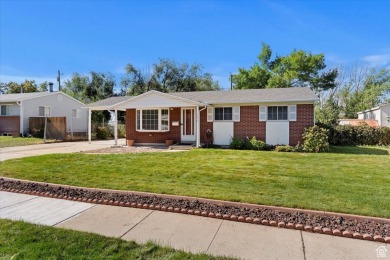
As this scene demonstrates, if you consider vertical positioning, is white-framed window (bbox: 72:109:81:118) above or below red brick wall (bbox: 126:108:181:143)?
above

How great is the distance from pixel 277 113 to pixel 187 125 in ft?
17.7

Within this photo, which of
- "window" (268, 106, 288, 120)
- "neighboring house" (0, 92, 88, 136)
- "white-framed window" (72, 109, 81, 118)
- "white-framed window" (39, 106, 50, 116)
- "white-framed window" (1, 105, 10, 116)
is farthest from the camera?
"white-framed window" (72, 109, 81, 118)

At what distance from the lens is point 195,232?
3.76 meters

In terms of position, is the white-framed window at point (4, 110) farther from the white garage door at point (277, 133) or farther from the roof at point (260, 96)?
the white garage door at point (277, 133)

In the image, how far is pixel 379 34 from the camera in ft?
85.3

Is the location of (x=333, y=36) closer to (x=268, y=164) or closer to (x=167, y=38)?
(x=167, y=38)

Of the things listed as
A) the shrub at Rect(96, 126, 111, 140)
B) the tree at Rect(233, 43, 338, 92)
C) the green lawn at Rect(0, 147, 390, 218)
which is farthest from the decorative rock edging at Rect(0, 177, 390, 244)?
the tree at Rect(233, 43, 338, 92)

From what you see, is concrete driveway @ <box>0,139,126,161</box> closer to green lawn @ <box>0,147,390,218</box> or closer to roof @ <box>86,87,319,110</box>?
green lawn @ <box>0,147,390,218</box>

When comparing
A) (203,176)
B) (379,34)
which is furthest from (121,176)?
(379,34)

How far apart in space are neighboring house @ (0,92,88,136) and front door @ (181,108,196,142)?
32.3 ft

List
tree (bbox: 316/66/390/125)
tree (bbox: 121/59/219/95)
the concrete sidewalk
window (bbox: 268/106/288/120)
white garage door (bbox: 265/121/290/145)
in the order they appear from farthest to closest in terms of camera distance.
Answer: tree (bbox: 316/66/390/125)
tree (bbox: 121/59/219/95)
window (bbox: 268/106/288/120)
white garage door (bbox: 265/121/290/145)
the concrete sidewalk

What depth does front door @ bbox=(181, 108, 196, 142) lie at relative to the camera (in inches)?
620

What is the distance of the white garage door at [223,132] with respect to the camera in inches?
585

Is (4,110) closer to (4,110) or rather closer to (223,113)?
(4,110)
